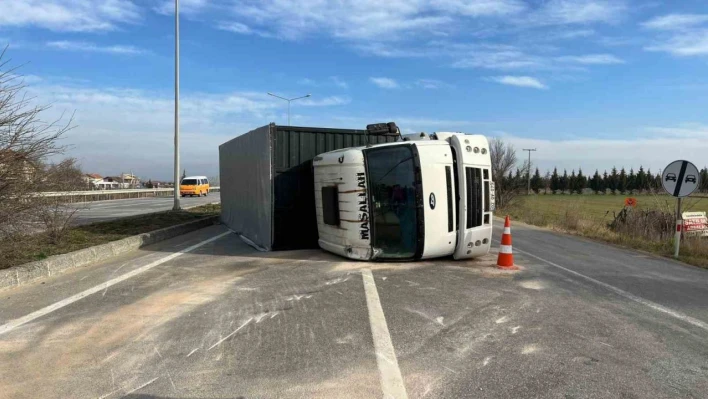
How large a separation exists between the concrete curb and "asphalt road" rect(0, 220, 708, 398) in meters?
0.23

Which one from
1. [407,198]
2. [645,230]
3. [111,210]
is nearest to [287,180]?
[407,198]

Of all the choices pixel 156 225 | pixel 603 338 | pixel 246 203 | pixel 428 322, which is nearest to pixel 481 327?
pixel 428 322

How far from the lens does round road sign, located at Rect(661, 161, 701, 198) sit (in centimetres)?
1148

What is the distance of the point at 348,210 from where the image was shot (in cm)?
902

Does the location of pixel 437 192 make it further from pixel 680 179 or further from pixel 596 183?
pixel 596 183

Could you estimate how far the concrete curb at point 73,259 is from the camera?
23.7 feet

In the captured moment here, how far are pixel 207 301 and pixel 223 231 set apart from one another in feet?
31.1

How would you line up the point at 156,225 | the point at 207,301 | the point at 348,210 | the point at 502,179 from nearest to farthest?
the point at 207,301 → the point at 348,210 → the point at 156,225 → the point at 502,179

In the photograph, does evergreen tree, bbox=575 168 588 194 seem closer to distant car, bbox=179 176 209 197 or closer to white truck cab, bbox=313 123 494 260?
distant car, bbox=179 176 209 197

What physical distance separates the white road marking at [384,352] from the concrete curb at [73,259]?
5.31 m

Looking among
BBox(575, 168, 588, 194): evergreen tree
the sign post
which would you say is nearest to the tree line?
BBox(575, 168, 588, 194): evergreen tree

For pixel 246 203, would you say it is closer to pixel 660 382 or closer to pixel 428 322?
pixel 428 322

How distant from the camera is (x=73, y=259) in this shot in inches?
342

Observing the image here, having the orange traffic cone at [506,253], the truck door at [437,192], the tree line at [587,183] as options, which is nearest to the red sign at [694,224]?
the orange traffic cone at [506,253]
